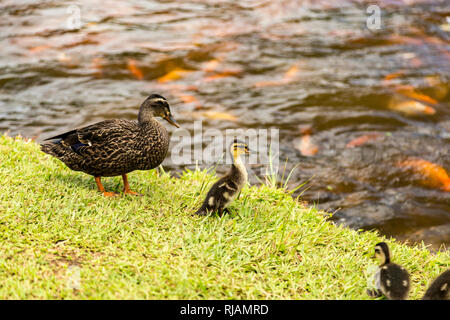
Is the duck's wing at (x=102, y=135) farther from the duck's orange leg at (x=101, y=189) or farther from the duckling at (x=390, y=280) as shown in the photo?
the duckling at (x=390, y=280)

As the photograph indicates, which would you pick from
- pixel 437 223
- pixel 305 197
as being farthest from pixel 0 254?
pixel 437 223

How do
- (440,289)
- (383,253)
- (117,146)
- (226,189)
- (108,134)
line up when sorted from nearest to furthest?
(440,289) → (383,253) → (226,189) → (117,146) → (108,134)

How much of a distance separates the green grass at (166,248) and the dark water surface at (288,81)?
1420mm

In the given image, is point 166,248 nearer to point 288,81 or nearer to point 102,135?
point 102,135

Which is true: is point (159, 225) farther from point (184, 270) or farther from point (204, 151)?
point (204, 151)

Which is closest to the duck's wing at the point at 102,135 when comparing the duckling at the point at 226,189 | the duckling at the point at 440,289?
the duckling at the point at 226,189

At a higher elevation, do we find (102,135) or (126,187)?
(102,135)

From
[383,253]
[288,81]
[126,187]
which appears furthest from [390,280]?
[288,81]

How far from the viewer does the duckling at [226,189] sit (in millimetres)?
4191

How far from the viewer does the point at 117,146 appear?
4.39m

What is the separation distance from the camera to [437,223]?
18.9 ft

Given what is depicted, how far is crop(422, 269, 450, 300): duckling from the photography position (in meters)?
3.28

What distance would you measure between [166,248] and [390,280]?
1652 millimetres
